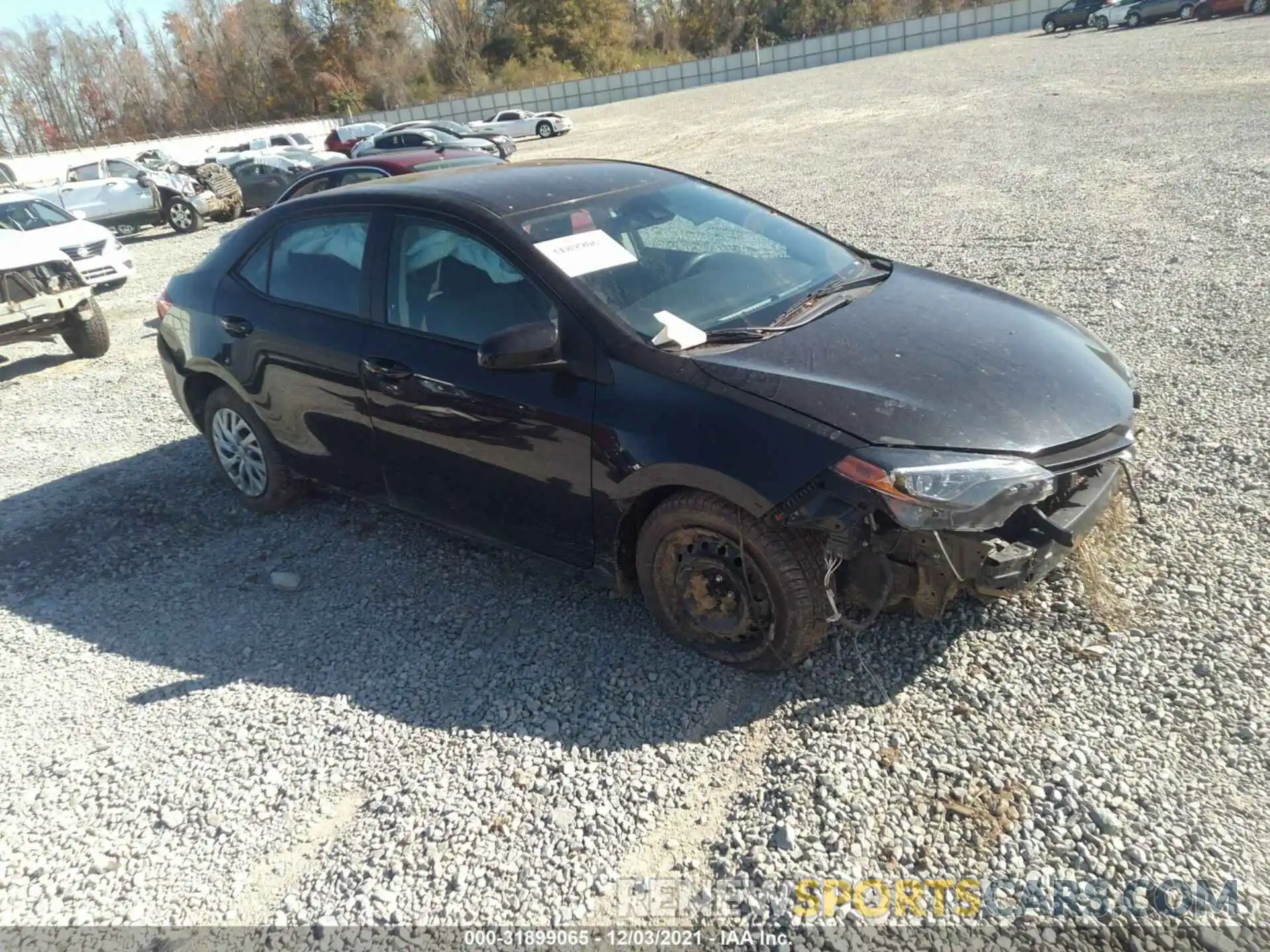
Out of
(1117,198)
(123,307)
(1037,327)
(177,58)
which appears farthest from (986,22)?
(177,58)

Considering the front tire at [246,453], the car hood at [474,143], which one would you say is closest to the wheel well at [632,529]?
the front tire at [246,453]

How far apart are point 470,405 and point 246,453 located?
2031 millimetres

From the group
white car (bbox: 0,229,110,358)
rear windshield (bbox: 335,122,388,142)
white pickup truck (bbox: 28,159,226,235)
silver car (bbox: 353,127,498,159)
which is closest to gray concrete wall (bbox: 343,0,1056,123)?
rear windshield (bbox: 335,122,388,142)

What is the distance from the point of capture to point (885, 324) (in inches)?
136

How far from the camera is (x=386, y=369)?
152 inches

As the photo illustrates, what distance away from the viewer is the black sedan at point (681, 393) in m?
2.87

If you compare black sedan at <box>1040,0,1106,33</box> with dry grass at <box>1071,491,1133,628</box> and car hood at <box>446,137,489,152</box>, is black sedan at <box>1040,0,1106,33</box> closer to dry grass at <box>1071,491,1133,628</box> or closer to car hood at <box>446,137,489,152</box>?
car hood at <box>446,137,489,152</box>

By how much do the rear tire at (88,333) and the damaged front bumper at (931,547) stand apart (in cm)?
852

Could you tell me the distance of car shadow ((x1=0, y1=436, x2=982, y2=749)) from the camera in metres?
3.24

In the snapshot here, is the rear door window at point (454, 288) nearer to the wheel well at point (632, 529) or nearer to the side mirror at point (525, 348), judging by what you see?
the side mirror at point (525, 348)

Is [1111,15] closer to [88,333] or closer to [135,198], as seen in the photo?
[135,198]

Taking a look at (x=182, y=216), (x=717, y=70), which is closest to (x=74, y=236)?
(x=182, y=216)

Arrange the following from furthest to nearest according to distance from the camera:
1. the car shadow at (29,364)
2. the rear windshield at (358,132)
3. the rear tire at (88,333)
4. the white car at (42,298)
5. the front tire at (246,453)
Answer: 1. the rear windshield at (358,132)
2. the car shadow at (29,364)
3. the rear tire at (88,333)
4. the white car at (42,298)
5. the front tire at (246,453)

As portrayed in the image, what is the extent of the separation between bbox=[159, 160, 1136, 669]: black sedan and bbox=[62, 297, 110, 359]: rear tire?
5.32m
